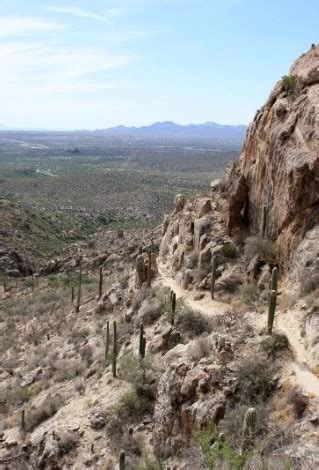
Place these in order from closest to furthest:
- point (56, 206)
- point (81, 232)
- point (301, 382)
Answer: point (301, 382)
point (81, 232)
point (56, 206)

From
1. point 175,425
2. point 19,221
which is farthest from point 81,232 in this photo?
point 175,425

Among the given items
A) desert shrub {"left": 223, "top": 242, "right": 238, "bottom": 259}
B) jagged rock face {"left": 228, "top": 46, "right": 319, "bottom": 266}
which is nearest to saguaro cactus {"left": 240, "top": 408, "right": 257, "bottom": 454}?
jagged rock face {"left": 228, "top": 46, "right": 319, "bottom": 266}

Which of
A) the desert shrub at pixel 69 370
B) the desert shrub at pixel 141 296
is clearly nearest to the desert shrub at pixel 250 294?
the desert shrub at pixel 141 296

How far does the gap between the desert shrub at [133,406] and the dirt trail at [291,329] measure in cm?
422

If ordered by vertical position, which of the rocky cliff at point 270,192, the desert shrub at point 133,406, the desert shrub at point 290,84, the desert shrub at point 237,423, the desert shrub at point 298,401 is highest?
the desert shrub at point 290,84

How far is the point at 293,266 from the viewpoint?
61.6 feet

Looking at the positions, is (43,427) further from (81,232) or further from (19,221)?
(81,232)

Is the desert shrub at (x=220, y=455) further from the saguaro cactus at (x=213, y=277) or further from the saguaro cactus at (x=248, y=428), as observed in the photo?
the saguaro cactus at (x=213, y=277)

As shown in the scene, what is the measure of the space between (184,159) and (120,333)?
164545 millimetres

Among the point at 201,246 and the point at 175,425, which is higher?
the point at 201,246

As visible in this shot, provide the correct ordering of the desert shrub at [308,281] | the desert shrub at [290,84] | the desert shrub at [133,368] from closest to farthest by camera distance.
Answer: the desert shrub at [308,281] < the desert shrub at [133,368] < the desert shrub at [290,84]

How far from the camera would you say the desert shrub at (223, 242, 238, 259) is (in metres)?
A: 22.5

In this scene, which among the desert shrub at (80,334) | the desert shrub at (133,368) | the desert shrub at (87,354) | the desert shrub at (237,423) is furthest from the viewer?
the desert shrub at (80,334)

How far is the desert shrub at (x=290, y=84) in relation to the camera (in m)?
22.4
